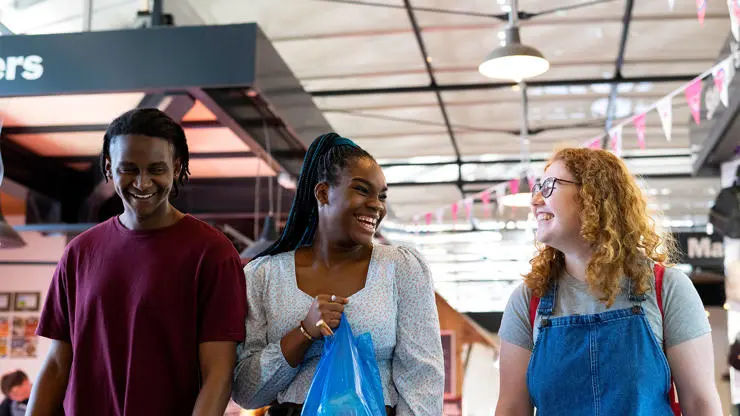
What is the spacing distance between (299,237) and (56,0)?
4.57 metres

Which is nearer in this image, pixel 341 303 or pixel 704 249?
pixel 341 303

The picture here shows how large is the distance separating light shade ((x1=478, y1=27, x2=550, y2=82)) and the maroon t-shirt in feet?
15.8

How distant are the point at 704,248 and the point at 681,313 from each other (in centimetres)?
1257

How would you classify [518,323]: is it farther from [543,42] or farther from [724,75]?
[543,42]

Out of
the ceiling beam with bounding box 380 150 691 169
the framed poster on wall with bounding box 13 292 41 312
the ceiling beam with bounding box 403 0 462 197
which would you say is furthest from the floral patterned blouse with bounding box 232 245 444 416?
the ceiling beam with bounding box 380 150 691 169

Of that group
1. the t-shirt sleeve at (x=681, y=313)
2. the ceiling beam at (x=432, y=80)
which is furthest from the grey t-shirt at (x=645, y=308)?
the ceiling beam at (x=432, y=80)

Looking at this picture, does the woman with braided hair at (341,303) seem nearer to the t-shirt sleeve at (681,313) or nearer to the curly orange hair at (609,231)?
the curly orange hair at (609,231)

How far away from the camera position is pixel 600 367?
92.9 inches

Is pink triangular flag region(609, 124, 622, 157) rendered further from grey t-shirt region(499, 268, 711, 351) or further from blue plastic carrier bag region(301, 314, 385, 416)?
blue plastic carrier bag region(301, 314, 385, 416)

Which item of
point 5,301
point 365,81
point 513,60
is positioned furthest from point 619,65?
point 5,301

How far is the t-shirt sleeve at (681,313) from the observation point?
232 cm

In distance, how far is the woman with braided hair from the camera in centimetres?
221

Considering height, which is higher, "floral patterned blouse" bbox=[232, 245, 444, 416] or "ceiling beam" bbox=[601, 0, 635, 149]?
"ceiling beam" bbox=[601, 0, 635, 149]

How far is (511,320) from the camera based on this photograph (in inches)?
102
